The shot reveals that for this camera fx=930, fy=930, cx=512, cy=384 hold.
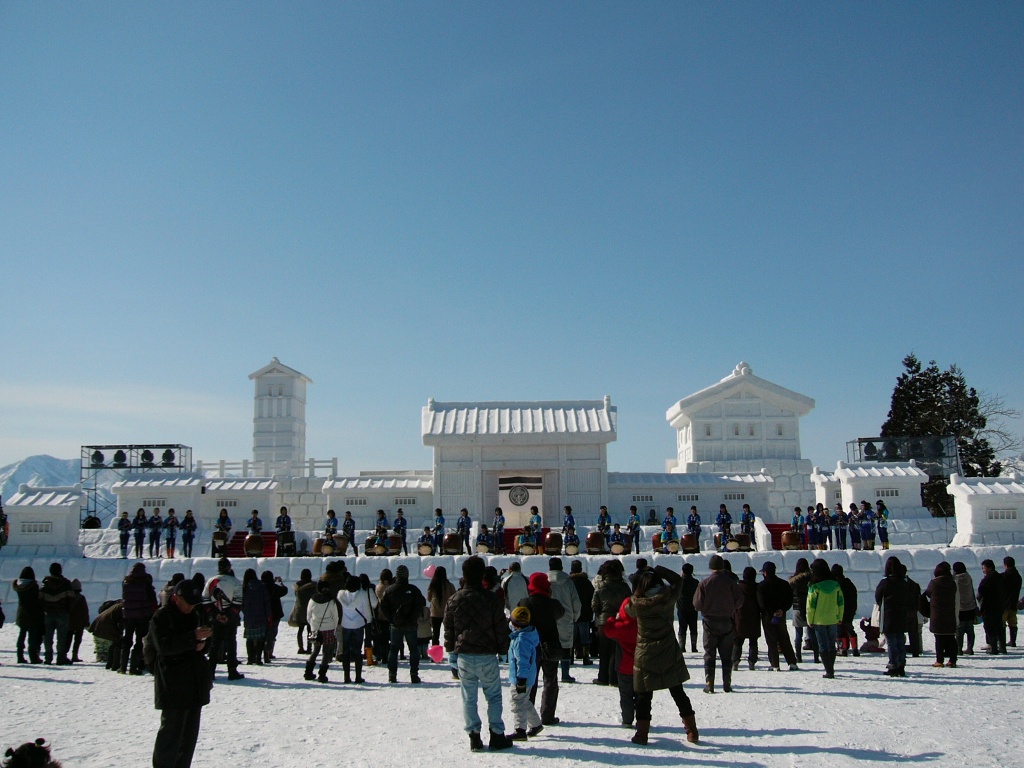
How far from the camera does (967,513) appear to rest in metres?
25.4

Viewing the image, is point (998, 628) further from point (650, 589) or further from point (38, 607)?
point (38, 607)

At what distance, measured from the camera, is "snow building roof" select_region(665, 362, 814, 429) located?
38.2 m

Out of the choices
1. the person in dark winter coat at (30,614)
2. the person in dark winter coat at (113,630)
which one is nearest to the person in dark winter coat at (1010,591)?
the person in dark winter coat at (113,630)

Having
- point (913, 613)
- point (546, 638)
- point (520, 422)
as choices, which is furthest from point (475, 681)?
point (520, 422)

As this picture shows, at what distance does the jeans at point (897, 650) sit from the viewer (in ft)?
40.2

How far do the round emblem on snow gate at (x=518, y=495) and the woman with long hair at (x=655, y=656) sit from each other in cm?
2399

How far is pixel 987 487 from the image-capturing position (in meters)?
25.3

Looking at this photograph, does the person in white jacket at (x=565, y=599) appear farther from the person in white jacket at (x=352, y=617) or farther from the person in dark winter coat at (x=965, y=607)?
the person in dark winter coat at (x=965, y=607)

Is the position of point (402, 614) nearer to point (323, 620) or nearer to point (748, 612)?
point (323, 620)

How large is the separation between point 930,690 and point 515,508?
24.9 meters

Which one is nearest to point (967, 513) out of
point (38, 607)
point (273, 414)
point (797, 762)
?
point (797, 762)

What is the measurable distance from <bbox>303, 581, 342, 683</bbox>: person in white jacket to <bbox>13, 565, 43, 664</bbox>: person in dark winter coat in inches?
191

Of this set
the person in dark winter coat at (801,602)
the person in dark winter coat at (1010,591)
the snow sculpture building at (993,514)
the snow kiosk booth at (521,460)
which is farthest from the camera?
the snow kiosk booth at (521,460)

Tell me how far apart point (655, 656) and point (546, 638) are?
1394 mm
